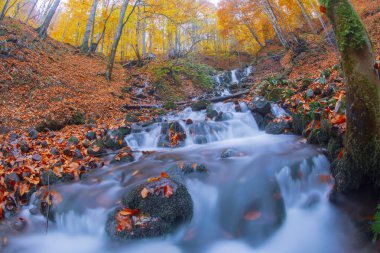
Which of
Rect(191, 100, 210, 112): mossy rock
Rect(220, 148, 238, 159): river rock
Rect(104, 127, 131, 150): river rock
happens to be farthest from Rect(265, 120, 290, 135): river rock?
Rect(104, 127, 131, 150): river rock

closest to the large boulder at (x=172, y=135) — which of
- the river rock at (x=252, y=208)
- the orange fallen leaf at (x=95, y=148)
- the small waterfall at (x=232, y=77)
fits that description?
the orange fallen leaf at (x=95, y=148)

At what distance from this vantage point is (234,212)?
12.6 feet

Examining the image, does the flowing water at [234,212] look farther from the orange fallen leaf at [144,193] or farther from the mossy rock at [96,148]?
the mossy rock at [96,148]

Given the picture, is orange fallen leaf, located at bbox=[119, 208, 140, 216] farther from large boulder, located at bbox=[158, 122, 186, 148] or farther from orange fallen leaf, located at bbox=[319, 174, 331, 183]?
large boulder, located at bbox=[158, 122, 186, 148]

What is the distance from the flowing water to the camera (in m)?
3.33

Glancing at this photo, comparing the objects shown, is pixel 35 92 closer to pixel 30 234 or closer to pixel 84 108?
pixel 84 108

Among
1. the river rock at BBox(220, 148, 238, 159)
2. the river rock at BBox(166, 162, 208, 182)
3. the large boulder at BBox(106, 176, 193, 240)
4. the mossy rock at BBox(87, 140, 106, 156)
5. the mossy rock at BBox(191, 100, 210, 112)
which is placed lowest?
the large boulder at BBox(106, 176, 193, 240)

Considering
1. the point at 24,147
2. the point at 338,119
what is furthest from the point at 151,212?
the point at 24,147

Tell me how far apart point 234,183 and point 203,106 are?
624 centimetres

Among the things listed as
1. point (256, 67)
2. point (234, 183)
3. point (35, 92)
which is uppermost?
point (256, 67)

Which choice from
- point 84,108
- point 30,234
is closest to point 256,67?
point 84,108

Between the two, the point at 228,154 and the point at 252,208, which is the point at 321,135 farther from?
the point at 252,208

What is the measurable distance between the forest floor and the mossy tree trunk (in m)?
1.03

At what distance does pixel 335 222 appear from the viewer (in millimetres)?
3406
